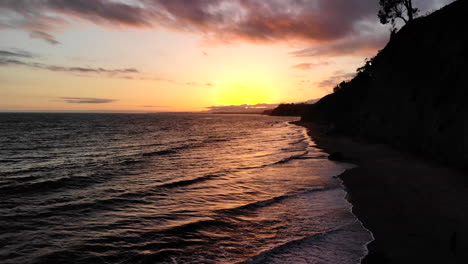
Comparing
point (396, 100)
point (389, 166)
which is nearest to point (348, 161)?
point (389, 166)

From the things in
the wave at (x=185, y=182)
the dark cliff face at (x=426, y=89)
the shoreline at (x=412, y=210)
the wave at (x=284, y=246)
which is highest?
the dark cliff face at (x=426, y=89)

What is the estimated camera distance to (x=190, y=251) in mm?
8531

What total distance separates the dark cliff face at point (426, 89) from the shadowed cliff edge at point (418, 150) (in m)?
0.08

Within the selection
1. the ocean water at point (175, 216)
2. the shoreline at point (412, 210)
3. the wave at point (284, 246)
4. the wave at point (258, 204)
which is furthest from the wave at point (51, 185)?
the shoreline at point (412, 210)

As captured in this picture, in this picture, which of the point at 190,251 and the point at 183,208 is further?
the point at 183,208

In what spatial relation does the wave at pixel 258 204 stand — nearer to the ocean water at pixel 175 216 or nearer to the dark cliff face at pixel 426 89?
the ocean water at pixel 175 216

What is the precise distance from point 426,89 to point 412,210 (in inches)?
671

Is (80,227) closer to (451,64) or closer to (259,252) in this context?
(259,252)

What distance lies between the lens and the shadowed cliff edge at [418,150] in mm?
8594

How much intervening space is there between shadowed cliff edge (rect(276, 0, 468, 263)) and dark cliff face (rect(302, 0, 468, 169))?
83 mm

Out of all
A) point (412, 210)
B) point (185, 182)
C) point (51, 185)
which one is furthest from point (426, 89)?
point (51, 185)

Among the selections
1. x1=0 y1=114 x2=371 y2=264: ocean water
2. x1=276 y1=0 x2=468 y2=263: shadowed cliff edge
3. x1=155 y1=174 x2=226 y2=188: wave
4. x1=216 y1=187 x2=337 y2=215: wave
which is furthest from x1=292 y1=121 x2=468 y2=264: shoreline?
x1=155 y1=174 x2=226 y2=188: wave

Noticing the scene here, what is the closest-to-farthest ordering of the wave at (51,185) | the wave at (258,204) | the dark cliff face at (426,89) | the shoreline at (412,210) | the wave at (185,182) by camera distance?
the shoreline at (412,210), the wave at (258,204), the wave at (51,185), the wave at (185,182), the dark cliff face at (426,89)

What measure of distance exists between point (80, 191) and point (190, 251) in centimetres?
1001
